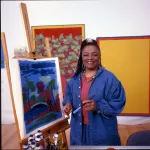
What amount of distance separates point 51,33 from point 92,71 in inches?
51.3

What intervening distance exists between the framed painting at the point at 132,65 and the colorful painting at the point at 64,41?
29cm

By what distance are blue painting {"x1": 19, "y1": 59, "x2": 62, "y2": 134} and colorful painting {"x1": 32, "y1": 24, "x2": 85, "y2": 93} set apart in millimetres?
1049

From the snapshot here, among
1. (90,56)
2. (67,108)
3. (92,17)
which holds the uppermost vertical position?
(92,17)

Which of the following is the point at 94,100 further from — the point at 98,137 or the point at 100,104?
the point at 98,137

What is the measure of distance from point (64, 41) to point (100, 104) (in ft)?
4.54

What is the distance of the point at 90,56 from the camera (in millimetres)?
1103

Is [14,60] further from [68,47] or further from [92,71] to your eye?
[68,47]

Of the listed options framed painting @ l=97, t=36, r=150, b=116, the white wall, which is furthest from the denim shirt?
framed painting @ l=97, t=36, r=150, b=116

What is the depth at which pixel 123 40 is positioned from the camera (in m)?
2.18

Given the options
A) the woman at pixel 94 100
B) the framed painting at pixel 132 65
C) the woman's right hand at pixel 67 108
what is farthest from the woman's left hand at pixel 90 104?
the framed painting at pixel 132 65

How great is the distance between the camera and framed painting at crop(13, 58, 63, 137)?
91 centimetres

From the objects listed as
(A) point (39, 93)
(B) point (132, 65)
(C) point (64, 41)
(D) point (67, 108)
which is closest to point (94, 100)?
(D) point (67, 108)

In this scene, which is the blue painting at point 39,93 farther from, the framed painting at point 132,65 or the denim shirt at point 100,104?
the framed painting at point 132,65

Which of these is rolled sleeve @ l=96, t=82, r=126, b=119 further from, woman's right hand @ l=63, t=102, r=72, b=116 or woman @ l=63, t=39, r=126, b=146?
woman's right hand @ l=63, t=102, r=72, b=116
